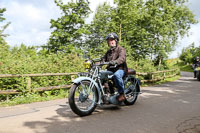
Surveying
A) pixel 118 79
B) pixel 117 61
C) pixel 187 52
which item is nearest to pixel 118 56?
pixel 117 61

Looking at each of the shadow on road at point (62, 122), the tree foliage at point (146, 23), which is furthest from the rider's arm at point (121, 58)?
the tree foliage at point (146, 23)

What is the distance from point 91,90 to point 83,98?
0.32 metres

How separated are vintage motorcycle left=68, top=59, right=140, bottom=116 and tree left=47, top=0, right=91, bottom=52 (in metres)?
21.6

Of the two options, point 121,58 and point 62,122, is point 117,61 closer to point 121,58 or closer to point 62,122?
point 121,58

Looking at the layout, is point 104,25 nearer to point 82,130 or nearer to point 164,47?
point 164,47

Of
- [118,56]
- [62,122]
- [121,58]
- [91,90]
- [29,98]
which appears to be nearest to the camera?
[62,122]

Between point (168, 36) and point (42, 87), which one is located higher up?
point (168, 36)

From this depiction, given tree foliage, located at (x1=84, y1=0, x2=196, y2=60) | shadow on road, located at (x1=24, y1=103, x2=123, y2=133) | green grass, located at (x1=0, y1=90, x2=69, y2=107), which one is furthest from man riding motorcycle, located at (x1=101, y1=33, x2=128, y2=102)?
tree foliage, located at (x1=84, y1=0, x2=196, y2=60)

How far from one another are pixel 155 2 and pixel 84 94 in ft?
95.8

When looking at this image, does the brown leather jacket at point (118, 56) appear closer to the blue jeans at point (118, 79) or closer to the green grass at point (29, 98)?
the blue jeans at point (118, 79)

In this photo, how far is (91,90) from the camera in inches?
187

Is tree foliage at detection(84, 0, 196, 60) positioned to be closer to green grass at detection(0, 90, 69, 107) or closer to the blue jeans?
green grass at detection(0, 90, 69, 107)

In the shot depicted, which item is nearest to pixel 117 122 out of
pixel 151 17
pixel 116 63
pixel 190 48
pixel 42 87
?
pixel 116 63

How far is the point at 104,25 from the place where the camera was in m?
35.1
